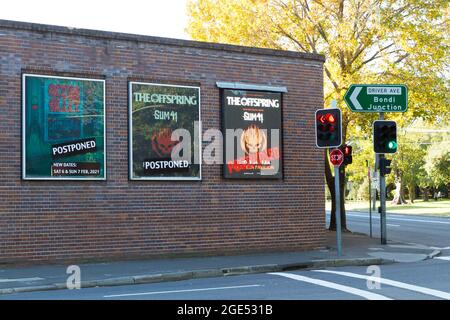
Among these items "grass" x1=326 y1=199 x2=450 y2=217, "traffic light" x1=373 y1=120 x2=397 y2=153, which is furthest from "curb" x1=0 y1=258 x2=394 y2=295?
"grass" x1=326 y1=199 x2=450 y2=217

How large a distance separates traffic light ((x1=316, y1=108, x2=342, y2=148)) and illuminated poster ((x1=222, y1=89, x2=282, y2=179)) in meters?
1.71

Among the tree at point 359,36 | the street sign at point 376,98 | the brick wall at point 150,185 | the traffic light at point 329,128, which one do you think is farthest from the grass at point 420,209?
the traffic light at point 329,128

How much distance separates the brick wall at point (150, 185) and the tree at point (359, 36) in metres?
5.05

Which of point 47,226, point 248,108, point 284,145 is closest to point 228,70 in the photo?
point 248,108

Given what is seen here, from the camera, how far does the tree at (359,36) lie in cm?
2245

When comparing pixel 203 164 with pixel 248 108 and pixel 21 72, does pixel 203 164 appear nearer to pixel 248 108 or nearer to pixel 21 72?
pixel 248 108

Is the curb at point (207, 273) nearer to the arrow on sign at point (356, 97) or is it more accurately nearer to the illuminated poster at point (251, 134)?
the illuminated poster at point (251, 134)

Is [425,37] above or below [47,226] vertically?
above

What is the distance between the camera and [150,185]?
16.1m

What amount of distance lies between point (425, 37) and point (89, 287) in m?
15.3

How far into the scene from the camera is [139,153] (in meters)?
16.1

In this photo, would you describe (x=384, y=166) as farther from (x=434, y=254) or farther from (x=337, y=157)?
(x=337, y=157)

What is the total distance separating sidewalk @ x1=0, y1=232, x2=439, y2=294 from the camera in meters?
12.4

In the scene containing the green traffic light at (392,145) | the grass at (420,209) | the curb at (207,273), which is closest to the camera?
the curb at (207,273)
